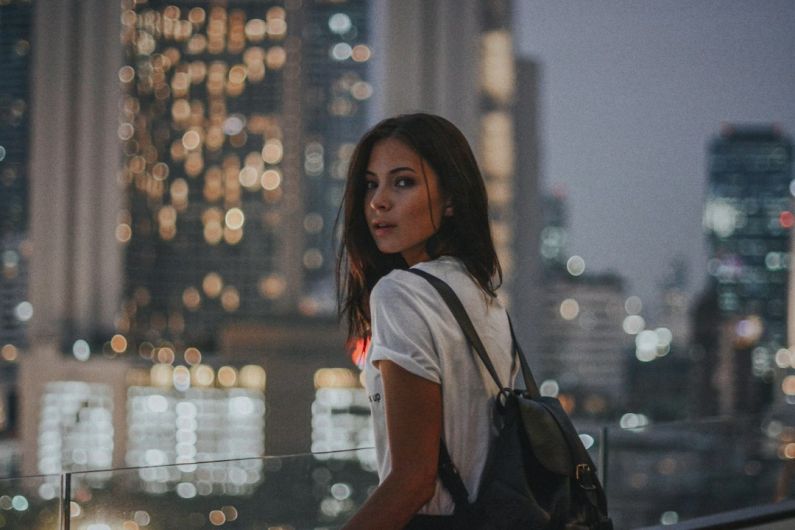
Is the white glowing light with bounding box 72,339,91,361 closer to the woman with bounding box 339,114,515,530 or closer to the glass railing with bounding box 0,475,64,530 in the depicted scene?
the glass railing with bounding box 0,475,64,530

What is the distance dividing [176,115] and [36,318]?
16564 millimetres

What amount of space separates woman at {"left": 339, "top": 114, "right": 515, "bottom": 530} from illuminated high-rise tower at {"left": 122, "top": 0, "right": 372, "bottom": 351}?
121 ft

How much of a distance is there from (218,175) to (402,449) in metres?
40.7

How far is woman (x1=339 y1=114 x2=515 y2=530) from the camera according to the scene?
784 millimetres

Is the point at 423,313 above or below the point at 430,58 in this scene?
below

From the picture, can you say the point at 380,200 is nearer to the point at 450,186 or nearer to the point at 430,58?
the point at 450,186

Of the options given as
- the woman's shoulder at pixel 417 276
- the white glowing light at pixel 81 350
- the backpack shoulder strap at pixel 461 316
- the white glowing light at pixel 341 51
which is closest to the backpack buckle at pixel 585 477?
the backpack shoulder strap at pixel 461 316

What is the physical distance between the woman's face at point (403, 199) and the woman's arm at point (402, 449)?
0.53ft

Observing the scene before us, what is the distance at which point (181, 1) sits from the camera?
4047 cm

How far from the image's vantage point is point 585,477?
2.80 feet

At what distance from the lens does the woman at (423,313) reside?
0.78m

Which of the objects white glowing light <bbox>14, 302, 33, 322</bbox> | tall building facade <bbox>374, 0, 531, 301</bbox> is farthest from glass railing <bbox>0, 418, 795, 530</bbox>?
white glowing light <bbox>14, 302, 33, 322</bbox>

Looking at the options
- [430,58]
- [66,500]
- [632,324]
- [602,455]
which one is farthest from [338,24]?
[66,500]

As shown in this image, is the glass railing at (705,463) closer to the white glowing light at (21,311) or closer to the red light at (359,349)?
the red light at (359,349)
